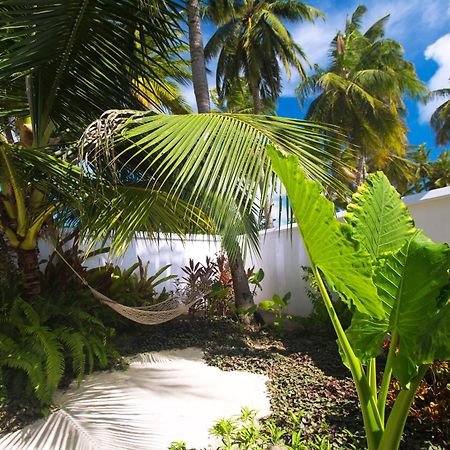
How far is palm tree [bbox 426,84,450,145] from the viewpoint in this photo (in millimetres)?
19766

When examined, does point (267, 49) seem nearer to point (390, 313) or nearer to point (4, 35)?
point (4, 35)

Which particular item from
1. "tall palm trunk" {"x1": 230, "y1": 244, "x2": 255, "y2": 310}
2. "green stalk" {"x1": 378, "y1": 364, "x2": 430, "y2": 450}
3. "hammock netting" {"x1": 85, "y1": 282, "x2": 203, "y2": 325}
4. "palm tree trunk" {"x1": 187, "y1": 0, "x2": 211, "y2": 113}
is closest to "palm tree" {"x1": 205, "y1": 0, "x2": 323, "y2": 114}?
"palm tree trunk" {"x1": 187, "y1": 0, "x2": 211, "y2": 113}

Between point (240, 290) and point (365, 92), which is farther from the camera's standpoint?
point (365, 92)

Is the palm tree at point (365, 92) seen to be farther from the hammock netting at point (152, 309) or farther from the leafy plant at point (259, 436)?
the leafy plant at point (259, 436)

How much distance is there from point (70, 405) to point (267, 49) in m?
9.43

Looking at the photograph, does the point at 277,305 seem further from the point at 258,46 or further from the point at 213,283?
the point at 258,46

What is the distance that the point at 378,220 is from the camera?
162 cm

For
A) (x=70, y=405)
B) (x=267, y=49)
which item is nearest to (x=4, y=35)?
(x=70, y=405)

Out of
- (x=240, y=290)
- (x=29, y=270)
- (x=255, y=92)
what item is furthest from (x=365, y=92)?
(x=29, y=270)

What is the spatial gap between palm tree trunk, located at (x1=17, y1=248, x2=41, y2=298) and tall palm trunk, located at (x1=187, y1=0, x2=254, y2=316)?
2.44 metres

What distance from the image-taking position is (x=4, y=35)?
248cm

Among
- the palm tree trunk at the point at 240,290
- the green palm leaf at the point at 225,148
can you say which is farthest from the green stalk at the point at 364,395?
the palm tree trunk at the point at 240,290

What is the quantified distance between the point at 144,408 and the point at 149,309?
1193 millimetres

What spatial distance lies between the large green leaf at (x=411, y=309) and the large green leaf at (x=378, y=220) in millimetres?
254
